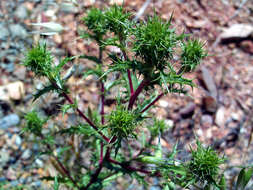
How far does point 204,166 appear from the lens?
1.94 m

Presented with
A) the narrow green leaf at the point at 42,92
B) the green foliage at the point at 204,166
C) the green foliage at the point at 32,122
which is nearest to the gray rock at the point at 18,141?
the green foliage at the point at 32,122

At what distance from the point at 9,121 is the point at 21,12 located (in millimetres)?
1978

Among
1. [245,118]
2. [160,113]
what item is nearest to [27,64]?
[160,113]

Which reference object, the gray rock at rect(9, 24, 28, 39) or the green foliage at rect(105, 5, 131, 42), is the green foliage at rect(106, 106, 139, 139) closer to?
the green foliage at rect(105, 5, 131, 42)

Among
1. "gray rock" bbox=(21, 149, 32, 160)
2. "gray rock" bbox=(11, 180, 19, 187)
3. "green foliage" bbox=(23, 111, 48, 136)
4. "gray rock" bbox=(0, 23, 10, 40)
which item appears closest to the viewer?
"green foliage" bbox=(23, 111, 48, 136)

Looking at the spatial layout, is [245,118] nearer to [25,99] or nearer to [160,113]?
[160,113]

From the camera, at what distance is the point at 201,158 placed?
195 cm

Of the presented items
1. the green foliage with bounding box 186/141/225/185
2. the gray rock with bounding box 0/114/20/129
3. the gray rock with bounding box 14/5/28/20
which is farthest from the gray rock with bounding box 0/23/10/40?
the green foliage with bounding box 186/141/225/185

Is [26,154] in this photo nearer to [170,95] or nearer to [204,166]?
[170,95]

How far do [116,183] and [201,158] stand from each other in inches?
78.6

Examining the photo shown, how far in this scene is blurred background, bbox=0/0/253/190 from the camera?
12.2ft

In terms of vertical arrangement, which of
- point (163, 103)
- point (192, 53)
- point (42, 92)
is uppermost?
point (192, 53)

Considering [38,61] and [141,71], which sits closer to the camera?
[141,71]

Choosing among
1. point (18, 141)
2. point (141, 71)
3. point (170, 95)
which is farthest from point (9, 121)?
point (141, 71)
